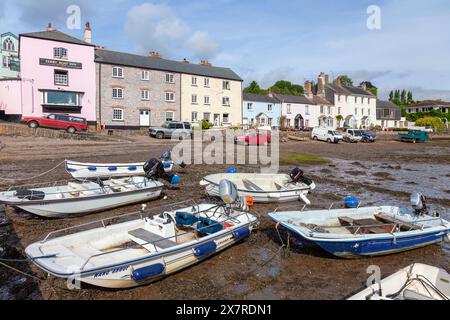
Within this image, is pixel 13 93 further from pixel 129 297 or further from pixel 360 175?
pixel 129 297

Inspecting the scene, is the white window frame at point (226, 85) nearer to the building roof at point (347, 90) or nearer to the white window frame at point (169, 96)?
the white window frame at point (169, 96)

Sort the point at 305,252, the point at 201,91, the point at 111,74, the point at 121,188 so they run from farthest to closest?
the point at 201,91 < the point at 111,74 < the point at 121,188 < the point at 305,252

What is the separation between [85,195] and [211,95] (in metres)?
39.2

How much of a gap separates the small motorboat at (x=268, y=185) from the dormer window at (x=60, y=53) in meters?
30.8

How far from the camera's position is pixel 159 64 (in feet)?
147

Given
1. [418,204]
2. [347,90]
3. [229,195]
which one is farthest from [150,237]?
[347,90]

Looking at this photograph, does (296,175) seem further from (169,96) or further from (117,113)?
(169,96)

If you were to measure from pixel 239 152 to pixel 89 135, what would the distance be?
1451cm

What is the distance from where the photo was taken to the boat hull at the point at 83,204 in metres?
Result: 9.68

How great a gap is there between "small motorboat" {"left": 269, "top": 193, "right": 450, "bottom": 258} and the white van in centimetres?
3549

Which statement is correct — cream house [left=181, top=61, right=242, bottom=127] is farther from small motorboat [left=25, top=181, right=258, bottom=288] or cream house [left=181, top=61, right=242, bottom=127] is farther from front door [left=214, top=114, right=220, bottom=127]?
small motorboat [left=25, top=181, right=258, bottom=288]

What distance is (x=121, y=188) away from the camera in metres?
12.2

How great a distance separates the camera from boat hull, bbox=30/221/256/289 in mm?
5766
